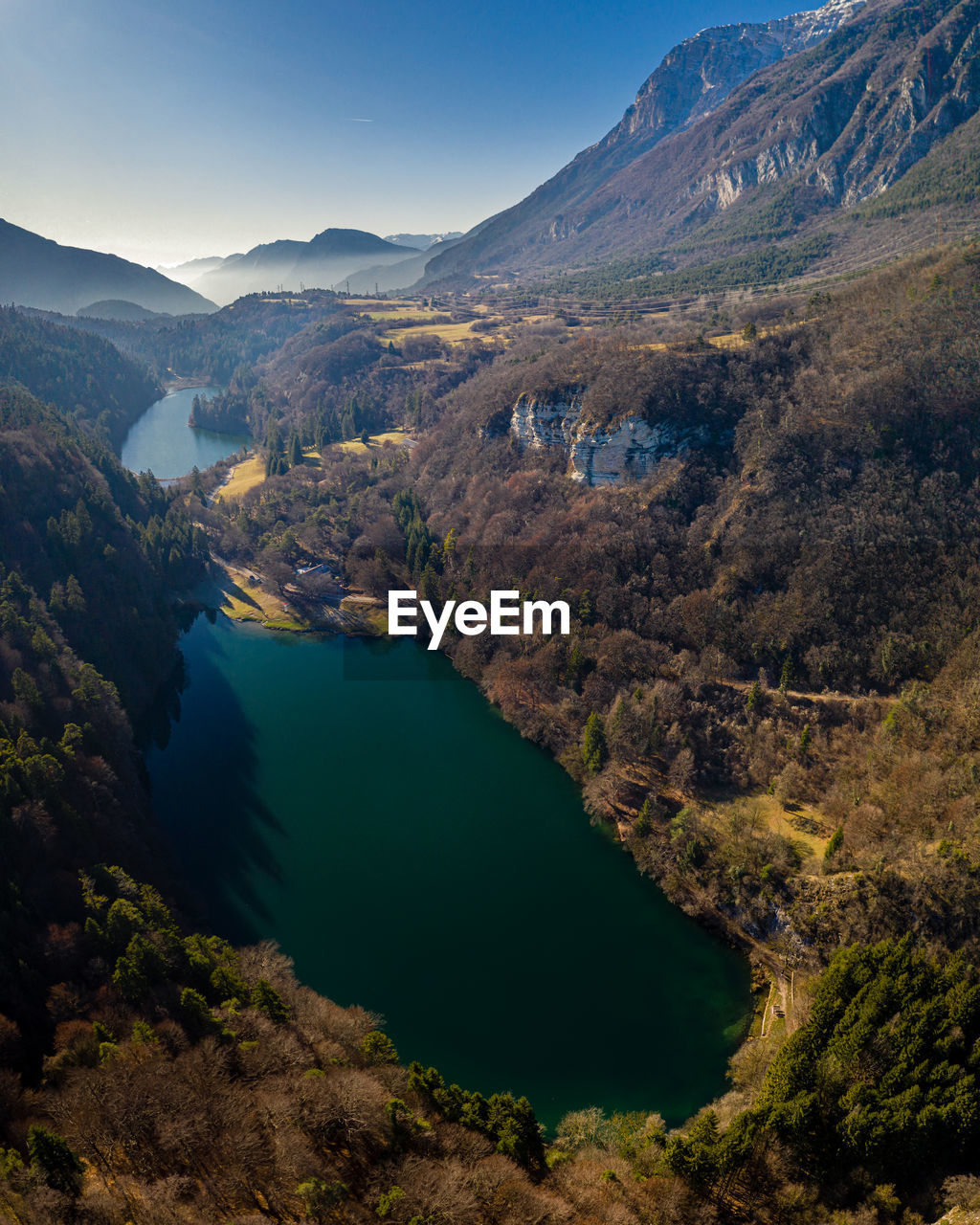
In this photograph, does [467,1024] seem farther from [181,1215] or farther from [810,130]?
[810,130]

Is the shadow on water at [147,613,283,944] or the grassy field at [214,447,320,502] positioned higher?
the grassy field at [214,447,320,502]

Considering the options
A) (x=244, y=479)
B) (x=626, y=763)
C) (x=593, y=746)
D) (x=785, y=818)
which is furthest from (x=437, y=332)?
(x=785, y=818)

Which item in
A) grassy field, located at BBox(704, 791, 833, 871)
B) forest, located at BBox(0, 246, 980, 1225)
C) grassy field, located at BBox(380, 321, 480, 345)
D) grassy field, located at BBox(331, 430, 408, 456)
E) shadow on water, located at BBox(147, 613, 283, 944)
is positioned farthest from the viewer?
grassy field, located at BBox(380, 321, 480, 345)

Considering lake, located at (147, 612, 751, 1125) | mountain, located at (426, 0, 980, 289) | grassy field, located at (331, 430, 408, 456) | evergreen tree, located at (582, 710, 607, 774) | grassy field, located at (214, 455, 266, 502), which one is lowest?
lake, located at (147, 612, 751, 1125)

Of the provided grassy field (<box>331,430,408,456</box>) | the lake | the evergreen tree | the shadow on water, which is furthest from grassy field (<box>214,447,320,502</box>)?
the evergreen tree

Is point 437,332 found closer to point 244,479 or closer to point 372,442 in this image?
point 372,442

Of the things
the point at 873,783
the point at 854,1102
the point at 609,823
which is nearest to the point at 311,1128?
the point at 854,1102

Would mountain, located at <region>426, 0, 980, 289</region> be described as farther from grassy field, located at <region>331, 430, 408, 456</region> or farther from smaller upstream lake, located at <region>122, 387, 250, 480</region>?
smaller upstream lake, located at <region>122, 387, 250, 480</region>
